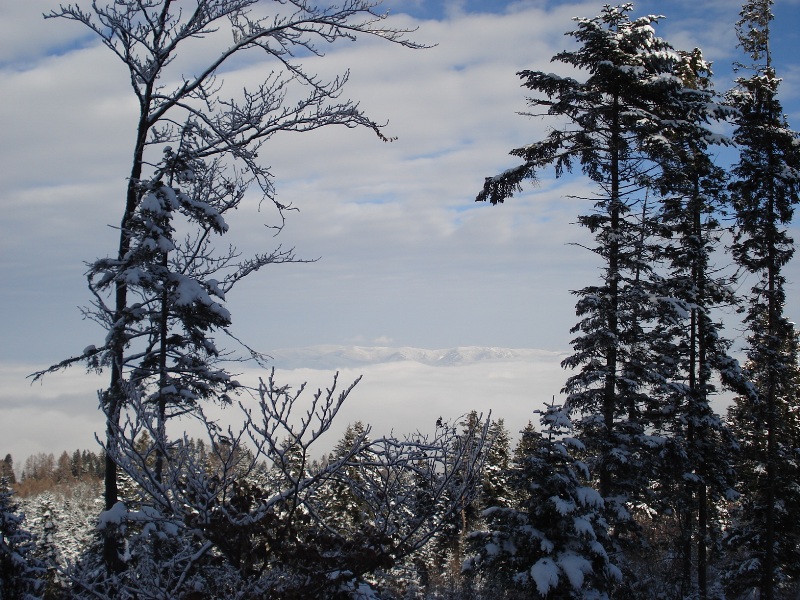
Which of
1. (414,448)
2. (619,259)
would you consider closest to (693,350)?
(619,259)

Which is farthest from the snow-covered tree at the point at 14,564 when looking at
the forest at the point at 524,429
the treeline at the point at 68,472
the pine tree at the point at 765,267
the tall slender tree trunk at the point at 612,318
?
the treeline at the point at 68,472

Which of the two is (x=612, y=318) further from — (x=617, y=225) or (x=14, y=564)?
(x=14, y=564)

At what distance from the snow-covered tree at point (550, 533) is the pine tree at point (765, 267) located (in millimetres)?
11649

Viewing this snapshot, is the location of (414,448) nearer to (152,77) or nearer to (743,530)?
(152,77)

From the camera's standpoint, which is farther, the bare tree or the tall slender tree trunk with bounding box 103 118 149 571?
the tall slender tree trunk with bounding box 103 118 149 571

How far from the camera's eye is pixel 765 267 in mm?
20906

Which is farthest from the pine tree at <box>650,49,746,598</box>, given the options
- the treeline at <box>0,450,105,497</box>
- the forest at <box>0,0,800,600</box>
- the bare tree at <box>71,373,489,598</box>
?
the treeline at <box>0,450,105,497</box>

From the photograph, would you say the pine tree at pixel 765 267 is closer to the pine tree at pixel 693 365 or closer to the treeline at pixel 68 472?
the pine tree at pixel 693 365

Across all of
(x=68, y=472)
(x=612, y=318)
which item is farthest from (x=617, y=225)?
(x=68, y=472)

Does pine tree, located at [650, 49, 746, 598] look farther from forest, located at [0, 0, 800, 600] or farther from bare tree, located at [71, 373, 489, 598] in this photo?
bare tree, located at [71, 373, 489, 598]

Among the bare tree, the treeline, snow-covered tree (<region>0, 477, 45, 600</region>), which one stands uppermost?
the bare tree

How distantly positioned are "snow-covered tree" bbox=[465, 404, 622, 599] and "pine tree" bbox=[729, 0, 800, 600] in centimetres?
1165

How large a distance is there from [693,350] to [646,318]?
6.39 metres

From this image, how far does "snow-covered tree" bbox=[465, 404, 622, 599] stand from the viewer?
434 inches
